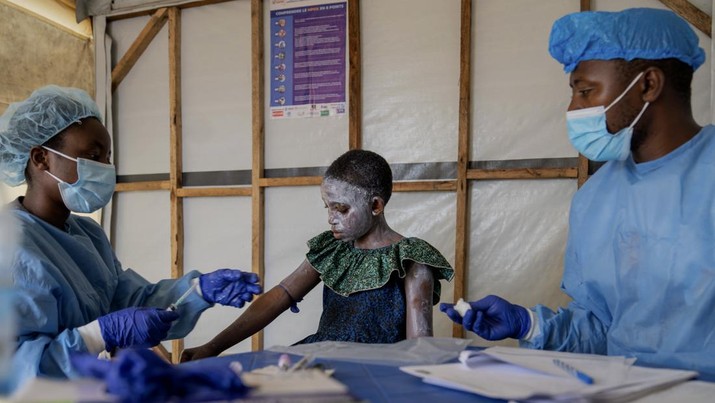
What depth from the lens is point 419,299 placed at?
198 cm

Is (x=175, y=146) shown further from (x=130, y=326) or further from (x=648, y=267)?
(x=648, y=267)

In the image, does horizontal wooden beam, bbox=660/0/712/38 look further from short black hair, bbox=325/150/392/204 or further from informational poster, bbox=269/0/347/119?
short black hair, bbox=325/150/392/204

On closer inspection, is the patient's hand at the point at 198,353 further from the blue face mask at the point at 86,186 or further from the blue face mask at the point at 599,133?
the blue face mask at the point at 599,133

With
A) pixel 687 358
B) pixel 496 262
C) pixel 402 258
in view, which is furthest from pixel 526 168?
pixel 687 358

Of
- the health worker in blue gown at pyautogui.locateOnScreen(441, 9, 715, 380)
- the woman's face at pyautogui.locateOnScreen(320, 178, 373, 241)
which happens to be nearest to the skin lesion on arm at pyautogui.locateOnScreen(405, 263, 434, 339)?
the woman's face at pyautogui.locateOnScreen(320, 178, 373, 241)

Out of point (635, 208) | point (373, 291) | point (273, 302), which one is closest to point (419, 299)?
point (373, 291)

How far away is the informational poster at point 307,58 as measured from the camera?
3795 millimetres

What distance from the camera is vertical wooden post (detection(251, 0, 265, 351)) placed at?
3.97 metres

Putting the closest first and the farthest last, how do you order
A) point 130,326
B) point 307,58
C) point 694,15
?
point 130,326, point 694,15, point 307,58

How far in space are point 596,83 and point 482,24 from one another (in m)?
1.99

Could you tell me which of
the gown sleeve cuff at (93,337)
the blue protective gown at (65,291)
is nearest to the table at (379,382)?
the blue protective gown at (65,291)

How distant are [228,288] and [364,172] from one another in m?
0.71

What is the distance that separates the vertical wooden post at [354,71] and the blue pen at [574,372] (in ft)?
9.13

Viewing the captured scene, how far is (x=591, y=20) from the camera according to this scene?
163cm
